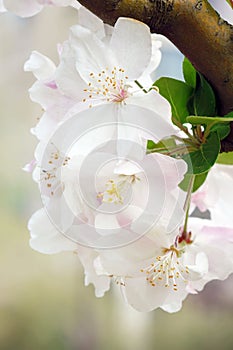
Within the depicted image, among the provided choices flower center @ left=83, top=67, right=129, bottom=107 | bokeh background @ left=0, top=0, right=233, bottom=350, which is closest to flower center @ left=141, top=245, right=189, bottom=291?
flower center @ left=83, top=67, right=129, bottom=107

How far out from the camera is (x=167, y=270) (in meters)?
0.43

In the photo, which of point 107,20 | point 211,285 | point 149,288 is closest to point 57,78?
point 107,20

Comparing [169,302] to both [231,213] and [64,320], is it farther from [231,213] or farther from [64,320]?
[64,320]

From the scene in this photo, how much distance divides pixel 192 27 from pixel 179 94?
79 millimetres

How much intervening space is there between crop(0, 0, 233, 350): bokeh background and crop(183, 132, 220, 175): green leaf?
2.03 m

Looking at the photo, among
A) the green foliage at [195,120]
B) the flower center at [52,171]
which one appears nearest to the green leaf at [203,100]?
the green foliage at [195,120]

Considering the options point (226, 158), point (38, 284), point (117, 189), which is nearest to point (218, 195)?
point (226, 158)

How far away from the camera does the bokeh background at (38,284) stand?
8.08ft

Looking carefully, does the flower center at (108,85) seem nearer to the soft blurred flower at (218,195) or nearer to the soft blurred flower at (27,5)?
the soft blurred flower at (27,5)

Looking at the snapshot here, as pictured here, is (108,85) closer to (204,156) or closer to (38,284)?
(204,156)

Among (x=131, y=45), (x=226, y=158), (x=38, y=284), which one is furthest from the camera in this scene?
(x=38, y=284)

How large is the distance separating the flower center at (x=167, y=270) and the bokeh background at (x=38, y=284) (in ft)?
6.60

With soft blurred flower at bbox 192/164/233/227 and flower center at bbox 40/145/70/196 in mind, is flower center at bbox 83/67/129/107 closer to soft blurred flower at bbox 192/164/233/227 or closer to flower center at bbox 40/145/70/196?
flower center at bbox 40/145/70/196

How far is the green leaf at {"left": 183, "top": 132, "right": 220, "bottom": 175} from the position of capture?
1.36ft
